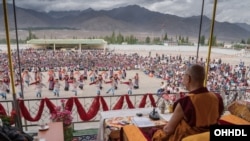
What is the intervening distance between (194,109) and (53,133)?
1495 millimetres

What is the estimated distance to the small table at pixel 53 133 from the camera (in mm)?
2090

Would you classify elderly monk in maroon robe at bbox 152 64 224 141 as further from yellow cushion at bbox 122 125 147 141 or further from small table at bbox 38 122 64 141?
small table at bbox 38 122 64 141

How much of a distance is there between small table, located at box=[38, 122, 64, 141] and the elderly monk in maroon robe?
1170mm

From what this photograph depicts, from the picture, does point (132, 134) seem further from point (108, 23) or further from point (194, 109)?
point (108, 23)

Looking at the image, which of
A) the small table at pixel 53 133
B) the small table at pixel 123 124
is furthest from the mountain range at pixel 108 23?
the small table at pixel 123 124

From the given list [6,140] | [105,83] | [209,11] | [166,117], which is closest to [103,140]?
[166,117]

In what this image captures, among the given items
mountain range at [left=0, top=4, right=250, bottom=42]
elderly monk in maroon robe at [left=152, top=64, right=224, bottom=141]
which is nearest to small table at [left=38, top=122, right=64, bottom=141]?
elderly monk in maroon robe at [left=152, top=64, right=224, bottom=141]

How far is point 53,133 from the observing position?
7.23ft

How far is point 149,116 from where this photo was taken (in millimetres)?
2352

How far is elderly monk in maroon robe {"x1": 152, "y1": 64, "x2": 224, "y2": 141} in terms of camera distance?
1307 millimetres

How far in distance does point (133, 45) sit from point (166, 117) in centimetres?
3152

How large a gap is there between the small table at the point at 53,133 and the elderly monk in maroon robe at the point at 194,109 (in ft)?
3.84

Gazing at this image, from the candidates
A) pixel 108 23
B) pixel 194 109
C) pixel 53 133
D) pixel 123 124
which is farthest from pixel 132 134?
pixel 108 23

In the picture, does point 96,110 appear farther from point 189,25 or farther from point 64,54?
point 189,25
